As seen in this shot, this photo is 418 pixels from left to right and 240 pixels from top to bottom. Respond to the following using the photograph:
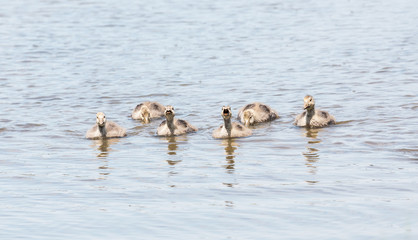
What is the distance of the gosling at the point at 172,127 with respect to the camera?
17.7m

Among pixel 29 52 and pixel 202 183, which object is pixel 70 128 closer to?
pixel 202 183

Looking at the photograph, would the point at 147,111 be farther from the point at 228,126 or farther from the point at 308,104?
the point at 308,104

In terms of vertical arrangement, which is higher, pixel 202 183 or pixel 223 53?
pixel 223 53

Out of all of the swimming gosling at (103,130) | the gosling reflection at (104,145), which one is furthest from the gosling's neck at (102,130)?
the gosling reflection at (104,145)

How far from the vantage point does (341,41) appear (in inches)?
1236

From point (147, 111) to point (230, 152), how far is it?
12.7ft

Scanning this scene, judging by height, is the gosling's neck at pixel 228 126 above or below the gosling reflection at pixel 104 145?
above

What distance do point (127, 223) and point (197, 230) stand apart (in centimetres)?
97

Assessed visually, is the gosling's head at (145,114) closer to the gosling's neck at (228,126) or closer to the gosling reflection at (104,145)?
the gosling reflection at (104,145)

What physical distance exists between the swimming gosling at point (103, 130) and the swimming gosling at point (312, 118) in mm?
3802

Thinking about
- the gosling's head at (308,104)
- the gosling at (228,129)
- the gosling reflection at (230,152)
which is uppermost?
the gosling's head at (308,104)

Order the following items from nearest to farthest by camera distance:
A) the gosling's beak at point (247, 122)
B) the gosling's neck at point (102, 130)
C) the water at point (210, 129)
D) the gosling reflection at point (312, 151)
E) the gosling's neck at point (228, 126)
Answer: the water at point (210, 129)
the gosling reflection at point (312, 151)
the gosling's neck at point (228, 126)
the gosling's neck at point (102, 130)
the gosling's beak at point (247, 122)

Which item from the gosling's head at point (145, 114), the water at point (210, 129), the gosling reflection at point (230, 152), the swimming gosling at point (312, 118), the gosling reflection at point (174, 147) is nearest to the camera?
the water at point (210, 129)

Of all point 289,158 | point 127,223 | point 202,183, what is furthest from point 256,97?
point 127,223
